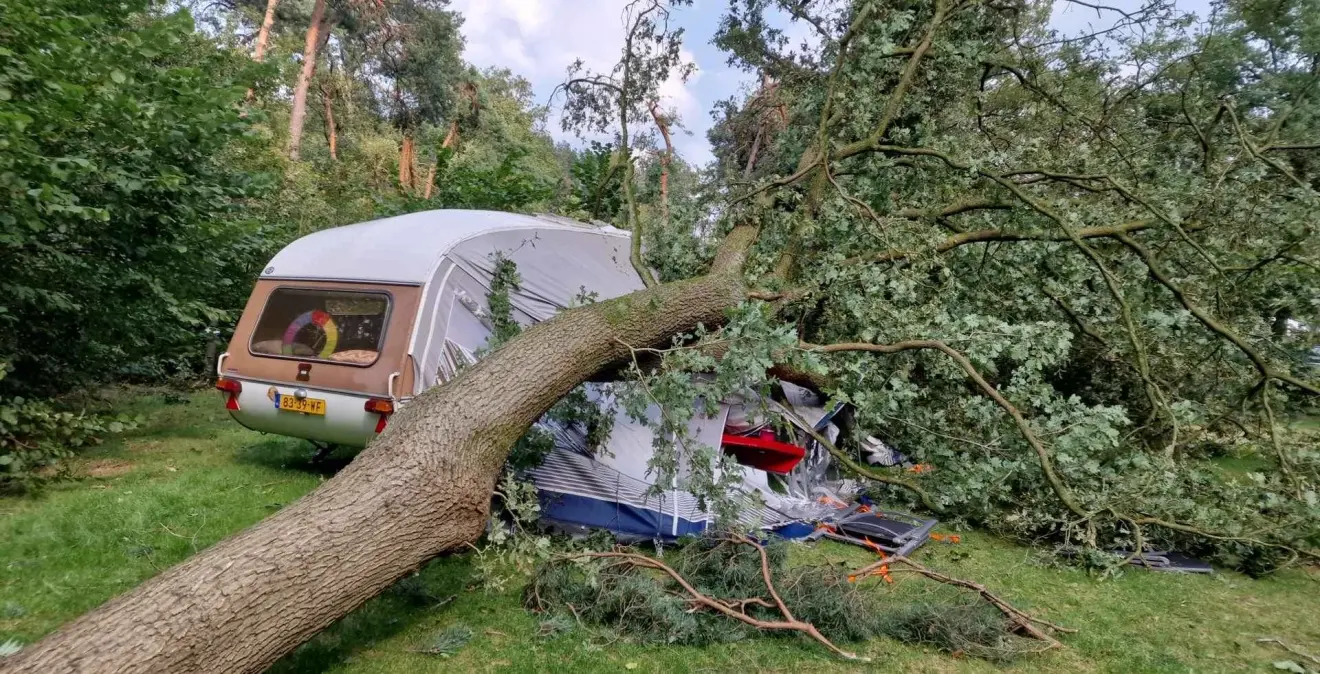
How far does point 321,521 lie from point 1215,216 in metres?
6.54

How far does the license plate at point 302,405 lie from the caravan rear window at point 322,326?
307 mm

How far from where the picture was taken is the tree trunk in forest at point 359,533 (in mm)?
2227

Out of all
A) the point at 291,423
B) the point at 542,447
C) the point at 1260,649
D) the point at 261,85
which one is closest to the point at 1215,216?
the point at 1260,649

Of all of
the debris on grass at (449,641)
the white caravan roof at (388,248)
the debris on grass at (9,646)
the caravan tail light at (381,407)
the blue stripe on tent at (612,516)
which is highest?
the white caravan roof at (388,248)

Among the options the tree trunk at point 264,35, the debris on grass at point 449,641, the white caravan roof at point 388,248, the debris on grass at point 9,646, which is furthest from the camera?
the tree trunk at point 264,35

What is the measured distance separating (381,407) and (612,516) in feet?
5.61

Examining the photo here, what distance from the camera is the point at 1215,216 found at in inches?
221

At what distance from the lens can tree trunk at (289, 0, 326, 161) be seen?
17953 millimetres

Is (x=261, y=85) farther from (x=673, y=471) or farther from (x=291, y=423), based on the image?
(x=673, y=471)

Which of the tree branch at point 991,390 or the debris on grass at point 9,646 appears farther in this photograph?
the tree branch at point 991,390

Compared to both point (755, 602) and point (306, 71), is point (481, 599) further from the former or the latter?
point (306, 71)

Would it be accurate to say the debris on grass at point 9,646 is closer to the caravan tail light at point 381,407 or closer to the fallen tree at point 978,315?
the fallen tree at point 978,315

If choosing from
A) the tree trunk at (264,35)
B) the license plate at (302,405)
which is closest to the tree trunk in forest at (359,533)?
the license plate at (302,405)

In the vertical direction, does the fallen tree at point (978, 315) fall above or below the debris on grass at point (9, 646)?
above
